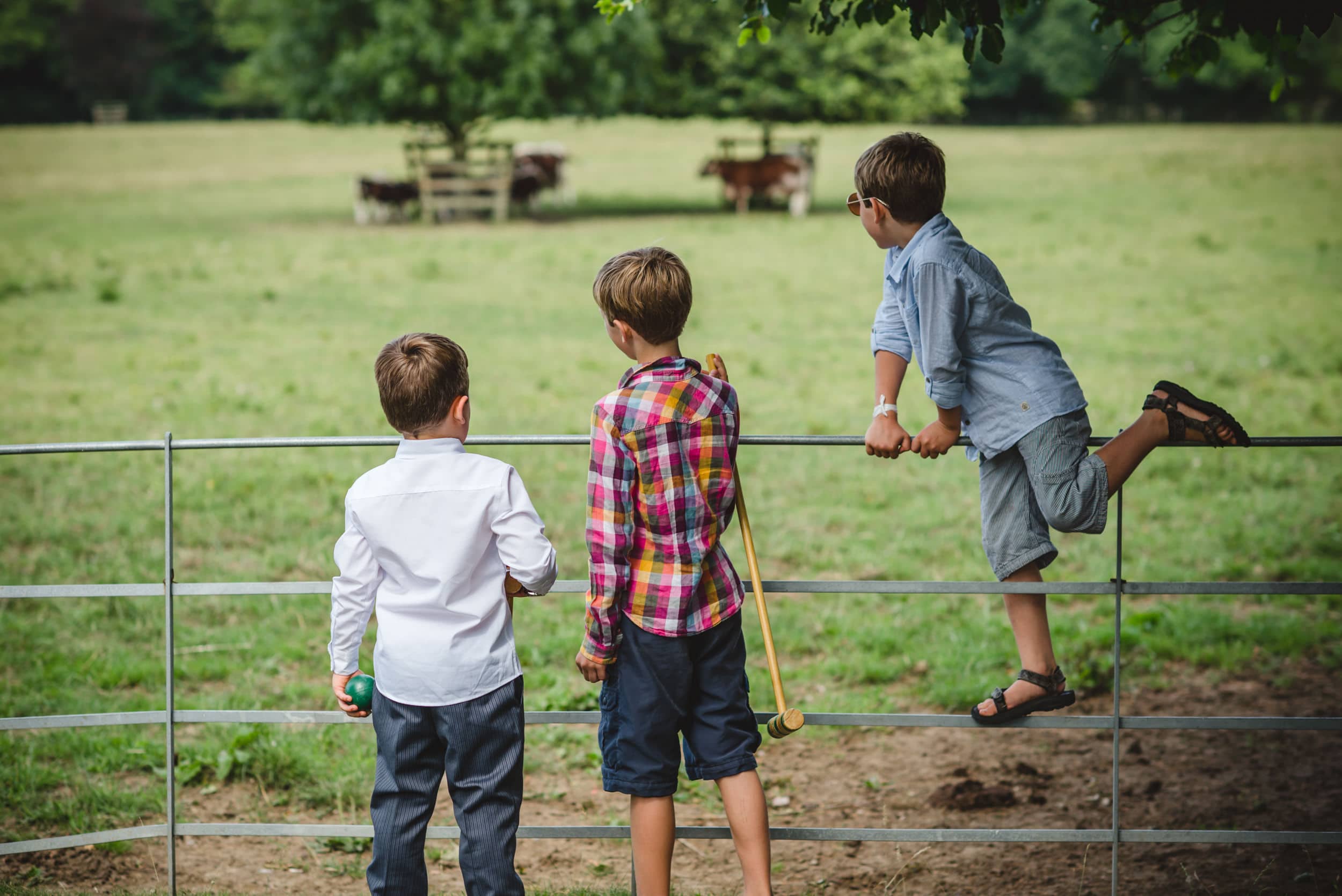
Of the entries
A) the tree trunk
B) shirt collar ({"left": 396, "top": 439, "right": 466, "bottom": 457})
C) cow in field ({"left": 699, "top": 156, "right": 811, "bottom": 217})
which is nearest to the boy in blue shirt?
shirt collar ({"left": 396, "top": 439, "right": 466, "bottom": 457})

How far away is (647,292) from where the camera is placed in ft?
9.20

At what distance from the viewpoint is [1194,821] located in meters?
4.79

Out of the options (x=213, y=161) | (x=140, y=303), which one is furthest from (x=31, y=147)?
(x=140, y=303)

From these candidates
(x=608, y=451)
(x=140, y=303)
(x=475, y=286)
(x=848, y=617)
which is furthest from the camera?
(x=475, y=286)

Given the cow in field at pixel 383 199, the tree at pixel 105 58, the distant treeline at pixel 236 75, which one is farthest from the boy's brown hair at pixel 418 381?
the tree at pixel 105 58

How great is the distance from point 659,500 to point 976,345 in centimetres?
94

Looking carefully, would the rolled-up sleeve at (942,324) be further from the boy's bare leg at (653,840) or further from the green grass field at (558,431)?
the green grass field at (558,431)

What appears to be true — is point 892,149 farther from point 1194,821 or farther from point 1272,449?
point 1272,449

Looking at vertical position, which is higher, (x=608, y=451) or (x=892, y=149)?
(x=892, y=149)

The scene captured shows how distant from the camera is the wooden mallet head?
289cm

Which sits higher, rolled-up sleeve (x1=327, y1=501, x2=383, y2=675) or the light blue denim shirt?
the light blue denim shirt

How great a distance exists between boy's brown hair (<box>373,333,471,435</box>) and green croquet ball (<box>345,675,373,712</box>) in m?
0.59

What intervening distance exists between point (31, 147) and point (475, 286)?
1305 inches

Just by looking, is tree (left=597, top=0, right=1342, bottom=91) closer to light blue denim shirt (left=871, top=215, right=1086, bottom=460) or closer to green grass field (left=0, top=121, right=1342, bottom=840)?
light blue denim shirt (left=871, top=215, right=1086, bottom=460)
